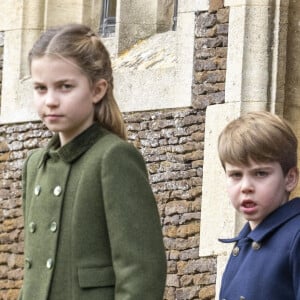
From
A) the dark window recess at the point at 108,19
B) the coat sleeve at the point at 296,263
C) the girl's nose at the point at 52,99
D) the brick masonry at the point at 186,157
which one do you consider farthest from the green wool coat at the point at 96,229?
the dark window recess at the point at 108,19

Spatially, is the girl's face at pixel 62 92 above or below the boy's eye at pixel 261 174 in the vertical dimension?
above

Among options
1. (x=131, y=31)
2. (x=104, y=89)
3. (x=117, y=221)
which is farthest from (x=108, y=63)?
(x=131, y=31)

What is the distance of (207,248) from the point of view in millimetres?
9828

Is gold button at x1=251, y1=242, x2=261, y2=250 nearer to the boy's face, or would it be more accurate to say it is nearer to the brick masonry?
the boy's face

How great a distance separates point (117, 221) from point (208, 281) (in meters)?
4.75

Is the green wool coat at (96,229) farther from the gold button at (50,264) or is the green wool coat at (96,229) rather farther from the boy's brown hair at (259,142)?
the boy's brown hair at (259,142)

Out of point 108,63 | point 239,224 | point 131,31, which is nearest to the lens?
point 108,63

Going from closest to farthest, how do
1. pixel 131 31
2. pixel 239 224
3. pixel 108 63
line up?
1. pixel 108 63
2. pixel 239 224
3. pixel 131 31

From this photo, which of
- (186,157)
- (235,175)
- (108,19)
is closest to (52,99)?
(235,175)

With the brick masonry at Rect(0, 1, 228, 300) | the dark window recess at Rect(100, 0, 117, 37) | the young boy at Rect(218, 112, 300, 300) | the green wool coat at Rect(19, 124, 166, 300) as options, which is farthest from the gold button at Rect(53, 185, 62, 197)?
the dark window recess at Rect(100, 0, 117, 37)

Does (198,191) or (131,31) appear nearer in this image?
(198,191)

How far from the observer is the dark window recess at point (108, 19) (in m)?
11.7

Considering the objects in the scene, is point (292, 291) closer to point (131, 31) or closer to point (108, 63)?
point (108, 63)

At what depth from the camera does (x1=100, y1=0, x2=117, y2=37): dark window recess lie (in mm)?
11680
